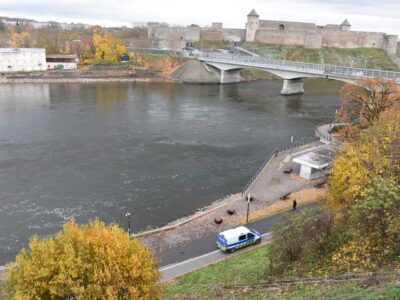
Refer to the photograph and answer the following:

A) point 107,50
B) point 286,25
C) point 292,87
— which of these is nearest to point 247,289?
point 292,87

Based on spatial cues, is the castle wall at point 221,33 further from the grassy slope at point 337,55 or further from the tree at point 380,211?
the tree at point 380,211

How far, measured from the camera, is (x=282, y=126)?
5116 centimetres

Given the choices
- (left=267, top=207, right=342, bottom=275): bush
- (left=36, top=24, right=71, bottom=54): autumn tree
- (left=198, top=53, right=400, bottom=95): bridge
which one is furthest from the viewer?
(left=36, top=24, right=71, bottom=54): autumn tree

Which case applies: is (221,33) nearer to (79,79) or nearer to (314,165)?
(79,79)

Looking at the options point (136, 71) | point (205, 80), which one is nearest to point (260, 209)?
point (205, 80)

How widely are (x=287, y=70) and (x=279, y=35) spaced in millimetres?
58451

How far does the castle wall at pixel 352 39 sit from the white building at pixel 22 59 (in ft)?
295

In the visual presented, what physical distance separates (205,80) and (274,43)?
47.5 m

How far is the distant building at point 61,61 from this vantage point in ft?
317

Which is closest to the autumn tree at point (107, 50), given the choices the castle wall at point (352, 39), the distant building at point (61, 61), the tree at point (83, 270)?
the distant building at point (61, 61)

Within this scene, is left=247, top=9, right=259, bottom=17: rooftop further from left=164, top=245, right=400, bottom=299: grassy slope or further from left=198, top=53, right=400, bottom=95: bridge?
left=164, top=245, right=400, bottom=299: grassy slope

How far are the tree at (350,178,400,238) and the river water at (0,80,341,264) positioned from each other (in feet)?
47.4

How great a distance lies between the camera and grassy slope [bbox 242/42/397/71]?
113m

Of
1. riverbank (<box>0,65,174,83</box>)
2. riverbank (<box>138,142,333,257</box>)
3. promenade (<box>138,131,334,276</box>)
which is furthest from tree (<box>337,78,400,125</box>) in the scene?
riverbank (<box>0,65,174,83</box>)
